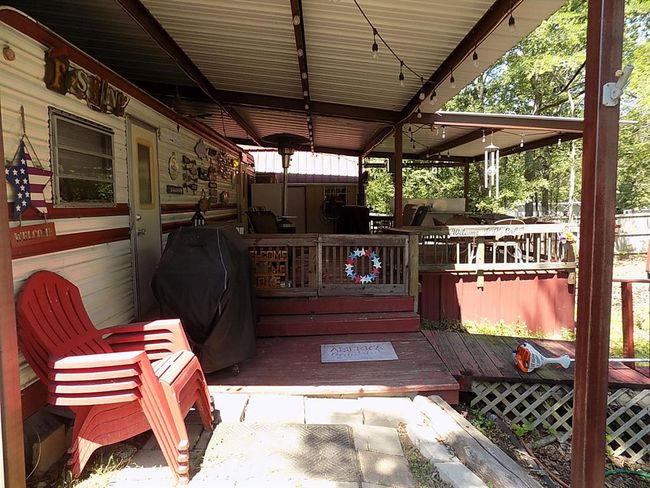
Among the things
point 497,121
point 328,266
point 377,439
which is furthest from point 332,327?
point 497,121

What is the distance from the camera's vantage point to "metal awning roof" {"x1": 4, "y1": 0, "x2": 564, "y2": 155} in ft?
10.8

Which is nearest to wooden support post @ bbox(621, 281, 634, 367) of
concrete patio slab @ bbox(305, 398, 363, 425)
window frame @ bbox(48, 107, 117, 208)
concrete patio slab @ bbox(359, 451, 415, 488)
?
concrete patio slab @ bbox(305, 398, 363, 425)

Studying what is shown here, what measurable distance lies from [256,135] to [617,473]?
27.1 feet

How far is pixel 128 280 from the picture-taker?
12.5 feet

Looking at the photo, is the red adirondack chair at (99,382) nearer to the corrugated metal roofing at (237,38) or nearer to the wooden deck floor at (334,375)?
the wooden deck floor at (334,375)

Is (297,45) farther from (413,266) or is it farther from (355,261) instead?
(413,266)

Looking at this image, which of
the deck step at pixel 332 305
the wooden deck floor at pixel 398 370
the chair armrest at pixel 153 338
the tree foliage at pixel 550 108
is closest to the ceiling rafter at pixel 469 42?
the deck step at pixel 332 305

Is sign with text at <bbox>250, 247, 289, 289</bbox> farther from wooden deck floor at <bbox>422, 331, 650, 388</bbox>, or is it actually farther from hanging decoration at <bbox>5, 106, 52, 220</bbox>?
hanging decoration at <bbox>5, 106, 52, 220</bbox>

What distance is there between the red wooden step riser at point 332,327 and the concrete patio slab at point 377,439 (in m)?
1.73

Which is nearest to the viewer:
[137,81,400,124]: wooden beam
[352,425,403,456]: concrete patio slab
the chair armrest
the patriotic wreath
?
[352,425,403,456]: concrete patio slab

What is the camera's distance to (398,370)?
11.5 ft

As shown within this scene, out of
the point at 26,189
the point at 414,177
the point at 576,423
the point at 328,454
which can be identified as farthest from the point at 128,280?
the point at 414,177

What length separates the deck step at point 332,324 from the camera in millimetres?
4391

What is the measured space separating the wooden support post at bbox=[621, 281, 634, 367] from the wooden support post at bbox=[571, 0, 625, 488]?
3073 millimetres
